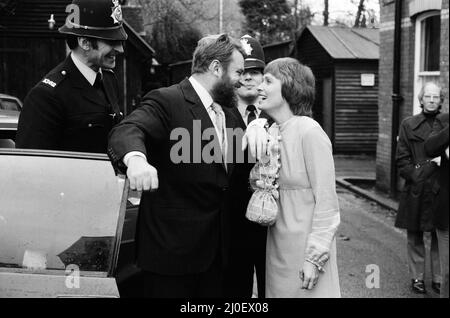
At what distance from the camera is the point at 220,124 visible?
2770 mm

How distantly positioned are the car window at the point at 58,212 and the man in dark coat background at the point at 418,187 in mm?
3707

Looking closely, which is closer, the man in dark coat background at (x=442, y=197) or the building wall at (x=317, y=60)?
the man in dark coat background at (x=442, y=197)

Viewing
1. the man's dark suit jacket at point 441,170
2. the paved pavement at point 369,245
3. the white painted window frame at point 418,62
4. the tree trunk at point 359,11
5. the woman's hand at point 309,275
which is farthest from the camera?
the tree trunk at point 359,11

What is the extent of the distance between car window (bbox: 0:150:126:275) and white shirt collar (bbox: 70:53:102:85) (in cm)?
58

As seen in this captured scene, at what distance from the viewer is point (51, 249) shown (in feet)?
9.17

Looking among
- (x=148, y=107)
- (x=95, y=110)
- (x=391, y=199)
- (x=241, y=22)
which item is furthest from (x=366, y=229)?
(x=241, y=22)

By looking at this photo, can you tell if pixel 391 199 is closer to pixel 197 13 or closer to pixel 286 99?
pixel 286 99

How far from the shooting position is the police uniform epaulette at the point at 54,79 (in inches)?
129

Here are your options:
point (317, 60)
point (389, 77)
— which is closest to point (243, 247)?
point (389, 77)

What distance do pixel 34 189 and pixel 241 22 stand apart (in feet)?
90.3

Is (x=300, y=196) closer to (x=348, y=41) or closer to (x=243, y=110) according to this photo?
(x=243, y=110)

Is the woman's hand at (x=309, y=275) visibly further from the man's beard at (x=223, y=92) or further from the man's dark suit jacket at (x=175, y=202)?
the man's beard at (x=223, y=92)

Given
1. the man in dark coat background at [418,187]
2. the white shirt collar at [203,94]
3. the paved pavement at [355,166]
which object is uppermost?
the white shirt collar at [203,94]

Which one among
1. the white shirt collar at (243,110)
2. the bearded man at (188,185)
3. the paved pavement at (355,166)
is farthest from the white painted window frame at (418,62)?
the bearded man at (188,185)
